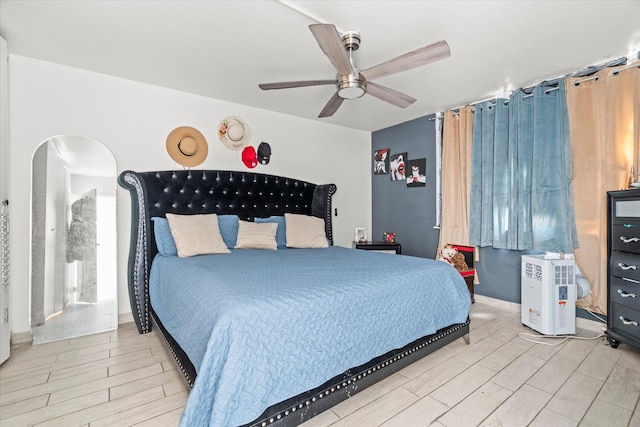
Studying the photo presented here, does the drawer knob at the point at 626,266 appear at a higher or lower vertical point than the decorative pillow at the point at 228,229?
lower

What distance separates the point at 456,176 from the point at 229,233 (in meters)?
2.84

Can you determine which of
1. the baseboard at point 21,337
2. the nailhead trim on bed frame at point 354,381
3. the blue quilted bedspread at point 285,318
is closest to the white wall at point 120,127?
the baseboard at point 21,337

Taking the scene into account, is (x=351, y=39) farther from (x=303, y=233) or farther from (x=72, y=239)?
(x=72, y=239)

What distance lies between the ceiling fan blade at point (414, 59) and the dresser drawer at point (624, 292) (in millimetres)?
2146

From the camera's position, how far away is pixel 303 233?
3.39 meters

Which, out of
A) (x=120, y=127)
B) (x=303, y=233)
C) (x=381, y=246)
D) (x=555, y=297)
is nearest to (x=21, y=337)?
(x=120, y=127)

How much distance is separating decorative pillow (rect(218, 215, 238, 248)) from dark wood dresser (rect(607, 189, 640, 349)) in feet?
11.0

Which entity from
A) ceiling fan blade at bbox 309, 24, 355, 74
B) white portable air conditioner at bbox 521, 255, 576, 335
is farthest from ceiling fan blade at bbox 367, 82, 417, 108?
white portable air conditioner at bbox 521, 255, 576, 335

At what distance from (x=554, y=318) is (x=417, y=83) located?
2524 mm

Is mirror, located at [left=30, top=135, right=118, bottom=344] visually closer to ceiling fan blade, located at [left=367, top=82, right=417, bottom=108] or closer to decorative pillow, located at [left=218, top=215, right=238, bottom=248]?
decorative pillow, located at [left=218, top=215, right=238, bottom=248]

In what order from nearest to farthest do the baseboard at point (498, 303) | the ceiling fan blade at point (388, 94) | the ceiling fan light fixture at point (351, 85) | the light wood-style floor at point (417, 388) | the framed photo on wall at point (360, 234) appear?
the light wood-style floor at point (417, 388) → the ceiling fan light fixture at point (351, 85) → the ceiling fan blade at point (388, 94) → the baseboard at point (498, 303) → the framed photo on wall at point (360, 234)

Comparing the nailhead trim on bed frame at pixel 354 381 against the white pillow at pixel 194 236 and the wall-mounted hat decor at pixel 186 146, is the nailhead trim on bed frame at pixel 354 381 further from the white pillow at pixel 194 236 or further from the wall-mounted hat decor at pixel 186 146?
the wall-mounted hat decor at pixel 186 146

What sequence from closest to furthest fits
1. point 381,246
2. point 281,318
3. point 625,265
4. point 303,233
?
1. point 281,318
2. point 625,265
3. point 303,233
4. point 381,246

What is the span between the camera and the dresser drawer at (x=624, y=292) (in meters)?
2.13
